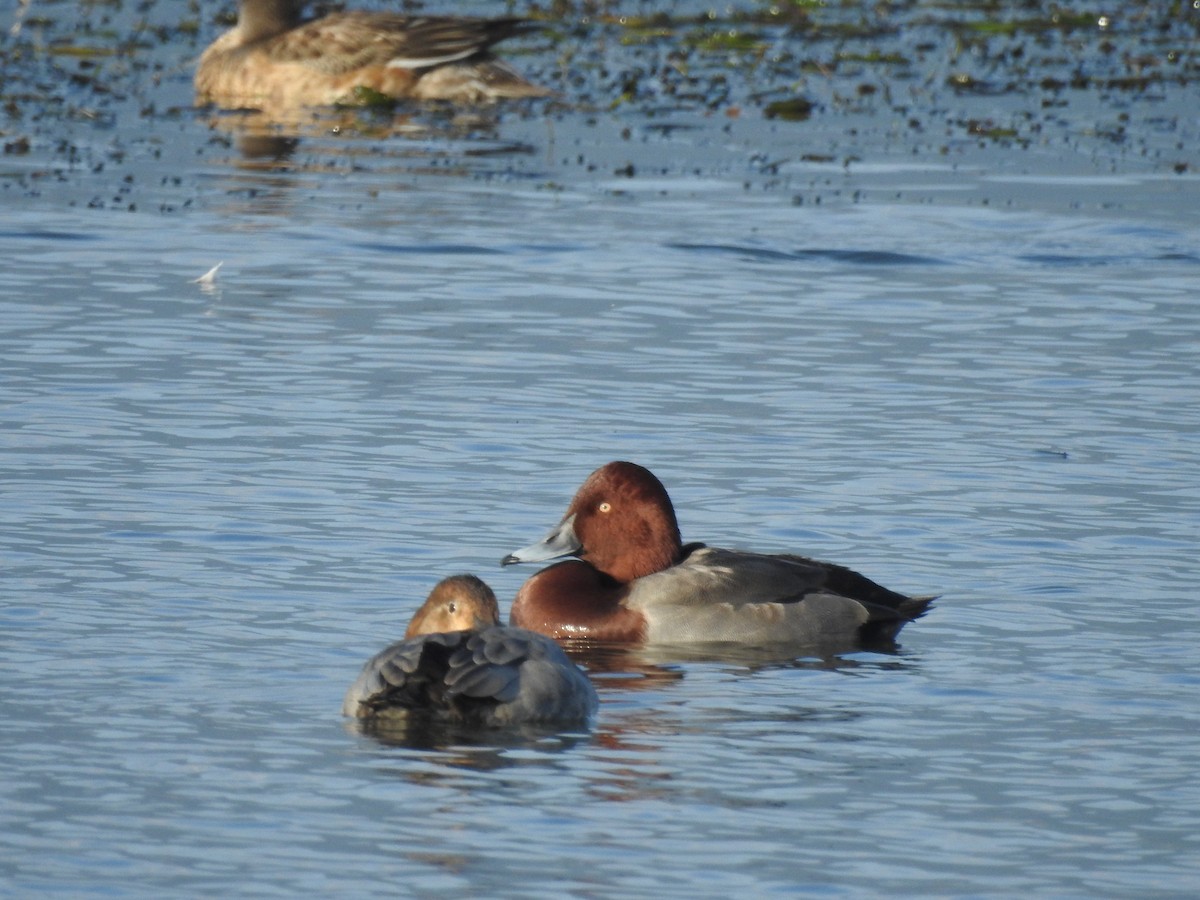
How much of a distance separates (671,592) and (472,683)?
1868 mm

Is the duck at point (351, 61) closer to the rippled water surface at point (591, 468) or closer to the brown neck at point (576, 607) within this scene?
the rippled water surface at point (591, 468)

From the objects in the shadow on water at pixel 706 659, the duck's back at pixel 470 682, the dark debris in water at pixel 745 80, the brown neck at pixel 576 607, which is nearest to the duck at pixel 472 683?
the duck's back at pixel 470 682

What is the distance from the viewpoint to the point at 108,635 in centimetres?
846

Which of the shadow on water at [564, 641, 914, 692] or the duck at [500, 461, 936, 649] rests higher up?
the duck at [500, 461, 936, 649]

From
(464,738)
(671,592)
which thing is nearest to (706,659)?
(671,592)

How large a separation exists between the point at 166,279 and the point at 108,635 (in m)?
7.21

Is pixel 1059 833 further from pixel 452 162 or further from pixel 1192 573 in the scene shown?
pixel 452 162

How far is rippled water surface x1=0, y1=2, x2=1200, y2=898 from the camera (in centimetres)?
669

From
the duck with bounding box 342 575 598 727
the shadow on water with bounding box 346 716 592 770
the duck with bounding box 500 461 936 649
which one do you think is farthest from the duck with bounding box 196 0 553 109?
the shadow on water with bounding box 346 716 592 770

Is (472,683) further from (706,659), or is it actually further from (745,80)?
Answer: (745,80)

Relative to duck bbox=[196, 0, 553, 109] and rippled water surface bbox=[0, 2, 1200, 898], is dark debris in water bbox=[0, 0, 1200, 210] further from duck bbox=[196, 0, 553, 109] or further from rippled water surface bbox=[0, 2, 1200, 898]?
duck bbox=[196, 0, 553, 109]

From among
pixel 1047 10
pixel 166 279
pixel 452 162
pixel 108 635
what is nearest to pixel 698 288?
pixel 166 279

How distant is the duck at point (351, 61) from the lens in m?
22.7

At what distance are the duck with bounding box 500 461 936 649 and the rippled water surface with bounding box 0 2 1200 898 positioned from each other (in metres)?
0.30
